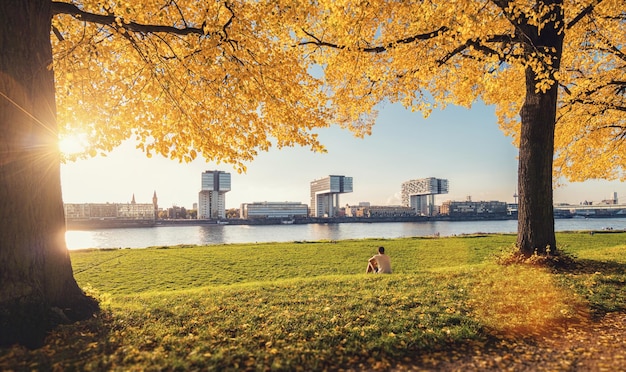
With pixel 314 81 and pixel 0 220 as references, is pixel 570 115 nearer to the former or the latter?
pixel 314 81

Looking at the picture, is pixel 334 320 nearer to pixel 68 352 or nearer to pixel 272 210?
pixel 68 352

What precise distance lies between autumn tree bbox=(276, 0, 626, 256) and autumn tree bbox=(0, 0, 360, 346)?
1.34 m

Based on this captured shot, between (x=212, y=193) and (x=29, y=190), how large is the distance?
17354 cm

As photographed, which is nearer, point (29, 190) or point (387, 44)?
point (29, 190)

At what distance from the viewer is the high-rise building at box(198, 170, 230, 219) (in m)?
169

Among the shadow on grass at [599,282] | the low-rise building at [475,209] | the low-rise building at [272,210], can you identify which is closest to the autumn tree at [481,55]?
the shadow on grass at [599,282]

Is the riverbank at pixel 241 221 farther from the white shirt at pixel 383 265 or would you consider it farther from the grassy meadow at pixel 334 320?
the grassy meadow at pixel 334 320

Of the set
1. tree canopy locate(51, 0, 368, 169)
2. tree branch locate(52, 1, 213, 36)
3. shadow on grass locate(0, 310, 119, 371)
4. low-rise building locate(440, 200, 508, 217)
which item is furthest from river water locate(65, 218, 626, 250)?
low-rise building locate(440, 200, 508, 217)

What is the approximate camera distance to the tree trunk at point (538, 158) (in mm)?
8461

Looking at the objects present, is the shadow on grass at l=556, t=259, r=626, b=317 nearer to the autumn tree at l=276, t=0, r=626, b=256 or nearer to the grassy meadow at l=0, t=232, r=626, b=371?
the grassy meadow at l=0, t=232, r=626, b=371

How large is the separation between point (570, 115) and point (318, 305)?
1236 cm

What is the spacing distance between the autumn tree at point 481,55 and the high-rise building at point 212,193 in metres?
166

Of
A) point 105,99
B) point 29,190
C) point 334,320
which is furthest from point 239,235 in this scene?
point 334,320

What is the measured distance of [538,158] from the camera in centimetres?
845
